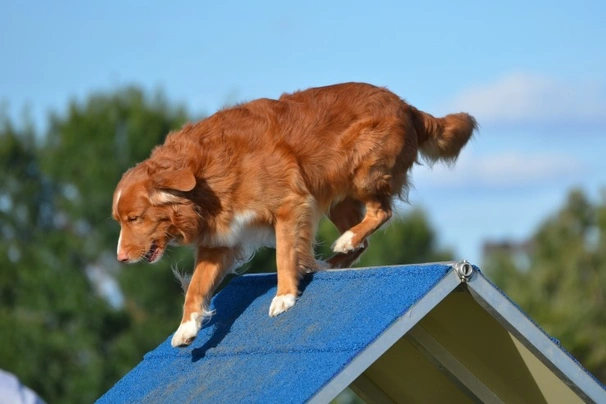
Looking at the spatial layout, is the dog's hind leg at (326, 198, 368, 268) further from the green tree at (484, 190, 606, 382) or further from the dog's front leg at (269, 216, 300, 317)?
the green tree at (484, 190, 606, 382)

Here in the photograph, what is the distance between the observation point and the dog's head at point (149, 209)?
6.12 meters

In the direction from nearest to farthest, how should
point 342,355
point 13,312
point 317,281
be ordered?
point 342,355
point 317,281
point 13,312

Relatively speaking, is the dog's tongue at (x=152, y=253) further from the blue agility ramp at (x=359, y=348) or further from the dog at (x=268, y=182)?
the blue agility ramp at (x=359, y=348)

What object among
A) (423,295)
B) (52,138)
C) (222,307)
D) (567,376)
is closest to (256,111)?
(222,307)

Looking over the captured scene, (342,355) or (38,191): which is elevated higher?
(342,355)

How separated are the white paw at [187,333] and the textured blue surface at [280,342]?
0.28 feet

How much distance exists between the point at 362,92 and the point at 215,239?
143cm

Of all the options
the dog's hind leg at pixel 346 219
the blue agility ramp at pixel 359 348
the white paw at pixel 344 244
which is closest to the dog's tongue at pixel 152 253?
the blue agility ramp at pixel 359 348

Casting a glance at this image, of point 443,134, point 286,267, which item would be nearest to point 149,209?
point 286,267

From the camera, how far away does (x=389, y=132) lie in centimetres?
673

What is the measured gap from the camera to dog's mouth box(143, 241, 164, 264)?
620 centimetres

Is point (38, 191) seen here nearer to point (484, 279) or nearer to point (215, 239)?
point (215, 239)

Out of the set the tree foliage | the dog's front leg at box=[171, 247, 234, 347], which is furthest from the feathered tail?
the tree foliage

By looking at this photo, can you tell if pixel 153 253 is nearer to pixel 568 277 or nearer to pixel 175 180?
pixel 175 180
